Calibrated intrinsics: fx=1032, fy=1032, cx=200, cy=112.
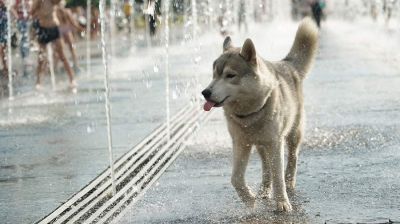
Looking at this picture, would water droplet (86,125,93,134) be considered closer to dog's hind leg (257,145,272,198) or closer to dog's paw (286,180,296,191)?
dog's paw (286,180,296,191)

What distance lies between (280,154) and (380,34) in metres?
27.2

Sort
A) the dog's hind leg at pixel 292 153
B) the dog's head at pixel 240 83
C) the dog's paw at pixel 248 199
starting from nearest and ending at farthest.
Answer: the dog's head at pixel 240 83 < the dog's paw at pixel 248 199 < the dog's hind leg at pixel 292 153

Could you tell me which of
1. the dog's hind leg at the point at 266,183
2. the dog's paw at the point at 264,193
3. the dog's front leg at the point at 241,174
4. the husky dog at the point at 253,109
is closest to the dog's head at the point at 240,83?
the husky dog at the point at 253,109

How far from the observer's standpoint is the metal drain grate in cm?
718

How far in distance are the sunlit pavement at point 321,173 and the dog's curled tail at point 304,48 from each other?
2.93 ft

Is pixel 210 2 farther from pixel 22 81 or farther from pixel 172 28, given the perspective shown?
pixel 22 81

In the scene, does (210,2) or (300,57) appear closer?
(300,57)

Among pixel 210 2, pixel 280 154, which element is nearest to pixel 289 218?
pixel 280 154

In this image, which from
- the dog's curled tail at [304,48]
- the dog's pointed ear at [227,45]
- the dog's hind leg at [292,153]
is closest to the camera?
the dog's pointed ear at [227,45]

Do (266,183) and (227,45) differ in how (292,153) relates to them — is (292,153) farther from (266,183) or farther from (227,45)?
(227,45)

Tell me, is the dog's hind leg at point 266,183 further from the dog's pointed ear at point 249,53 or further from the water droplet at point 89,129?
the water droplet at point 89,129

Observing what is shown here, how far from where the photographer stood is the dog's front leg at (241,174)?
708cm

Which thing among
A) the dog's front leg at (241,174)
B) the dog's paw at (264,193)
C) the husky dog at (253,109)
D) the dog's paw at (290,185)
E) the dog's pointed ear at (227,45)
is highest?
the dog's pointed ear at (227,45)

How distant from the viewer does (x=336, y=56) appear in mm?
23484
